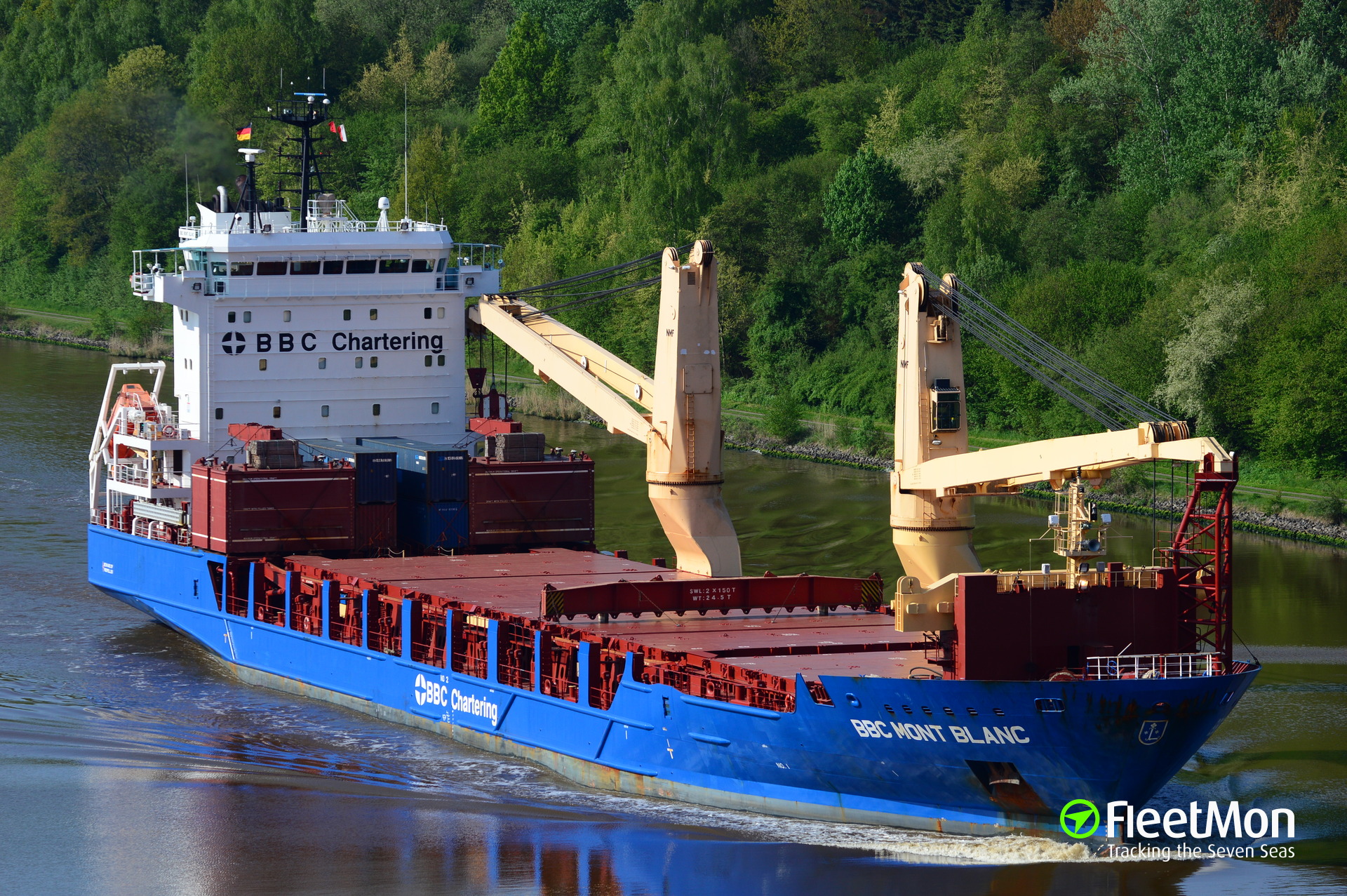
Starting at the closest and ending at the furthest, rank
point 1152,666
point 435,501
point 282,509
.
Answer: point 1152,666, point 282,509, point 435,501

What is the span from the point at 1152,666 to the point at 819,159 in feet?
163

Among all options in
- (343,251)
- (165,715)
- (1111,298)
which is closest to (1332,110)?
(1111,298)

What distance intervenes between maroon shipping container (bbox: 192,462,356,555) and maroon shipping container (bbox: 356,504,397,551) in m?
0.12

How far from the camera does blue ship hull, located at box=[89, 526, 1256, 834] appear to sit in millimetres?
21203

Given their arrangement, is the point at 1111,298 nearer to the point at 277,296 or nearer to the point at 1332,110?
the point at 1332,110

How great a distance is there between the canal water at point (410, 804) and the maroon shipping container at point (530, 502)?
4948mm

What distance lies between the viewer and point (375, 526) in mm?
33000

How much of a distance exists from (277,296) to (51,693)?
358 inches

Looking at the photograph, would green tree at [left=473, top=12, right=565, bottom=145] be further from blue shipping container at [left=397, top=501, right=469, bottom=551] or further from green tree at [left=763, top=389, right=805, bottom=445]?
blue shipping container at [left=397, top=501, right=469, bottom=551]

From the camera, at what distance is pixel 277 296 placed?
118ft

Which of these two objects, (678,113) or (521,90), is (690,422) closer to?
(678,113)

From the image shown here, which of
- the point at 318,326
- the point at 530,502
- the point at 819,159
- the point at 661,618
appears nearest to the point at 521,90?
the point at 819,159

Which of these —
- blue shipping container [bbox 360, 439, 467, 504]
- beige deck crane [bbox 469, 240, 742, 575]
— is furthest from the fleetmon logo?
blue shipping container [bbox 360, 439, 467, 504]

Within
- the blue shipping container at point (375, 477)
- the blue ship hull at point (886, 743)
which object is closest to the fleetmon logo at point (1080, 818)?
the blue ship hull at point (886, 743)
